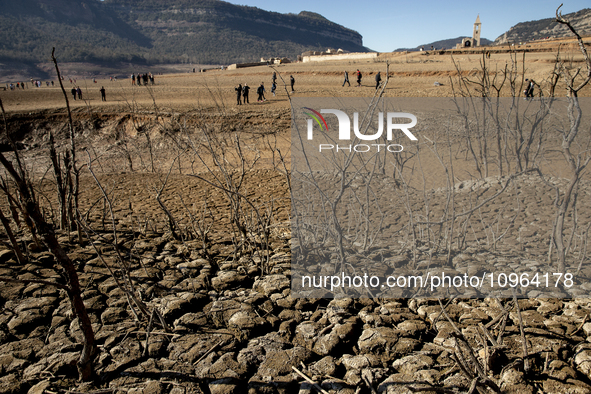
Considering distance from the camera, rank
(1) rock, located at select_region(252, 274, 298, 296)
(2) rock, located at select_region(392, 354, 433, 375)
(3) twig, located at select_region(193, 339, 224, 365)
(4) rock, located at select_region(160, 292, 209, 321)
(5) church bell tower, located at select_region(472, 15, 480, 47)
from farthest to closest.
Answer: (5) church bell tower, located at select_region(472, 15, 480, 47) → (1) rock, located at select_region(252, 274, 298, 296) → (4) rock, located at select_region(160, 292, 209, 321) → (3) twig, located at select_region(193, 339, 224, 365) → (2) rock, located at select_region(392, 354, 433, 375)

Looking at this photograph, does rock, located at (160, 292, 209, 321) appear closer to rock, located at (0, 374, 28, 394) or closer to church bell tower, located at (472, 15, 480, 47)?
rock, located at (0, 374, 28, 394)

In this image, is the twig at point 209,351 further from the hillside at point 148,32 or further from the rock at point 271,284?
the hillside at point 148,32

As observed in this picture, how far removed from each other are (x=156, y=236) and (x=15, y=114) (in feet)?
49.9

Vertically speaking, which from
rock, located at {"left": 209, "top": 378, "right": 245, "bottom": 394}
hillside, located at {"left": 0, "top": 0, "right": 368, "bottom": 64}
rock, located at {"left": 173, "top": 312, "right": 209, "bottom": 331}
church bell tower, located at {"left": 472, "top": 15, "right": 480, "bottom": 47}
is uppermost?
hillside, located at {"left": 0, "top": 0, "right": 368, "bottom": 64}

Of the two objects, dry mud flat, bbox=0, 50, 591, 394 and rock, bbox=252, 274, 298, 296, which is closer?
dry mud flat, bbox=0, 50, 591, 394

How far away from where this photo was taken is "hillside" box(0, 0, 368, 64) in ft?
332

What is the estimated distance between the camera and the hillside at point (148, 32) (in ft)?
332

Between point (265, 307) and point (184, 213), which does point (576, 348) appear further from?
point (184, 213)

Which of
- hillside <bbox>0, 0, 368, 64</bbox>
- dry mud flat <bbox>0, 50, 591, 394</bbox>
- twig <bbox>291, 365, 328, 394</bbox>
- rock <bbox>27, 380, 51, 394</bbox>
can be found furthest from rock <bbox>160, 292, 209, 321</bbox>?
hillside <bbox>0, 0, 368, 64</bbox>

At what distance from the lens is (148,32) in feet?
550

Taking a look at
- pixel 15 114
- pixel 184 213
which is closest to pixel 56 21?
pixel 15 114

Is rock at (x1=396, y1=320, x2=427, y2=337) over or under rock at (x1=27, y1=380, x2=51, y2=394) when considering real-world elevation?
over

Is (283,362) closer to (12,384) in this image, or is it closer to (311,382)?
(311,382)

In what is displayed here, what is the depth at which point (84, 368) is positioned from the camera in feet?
6.22
